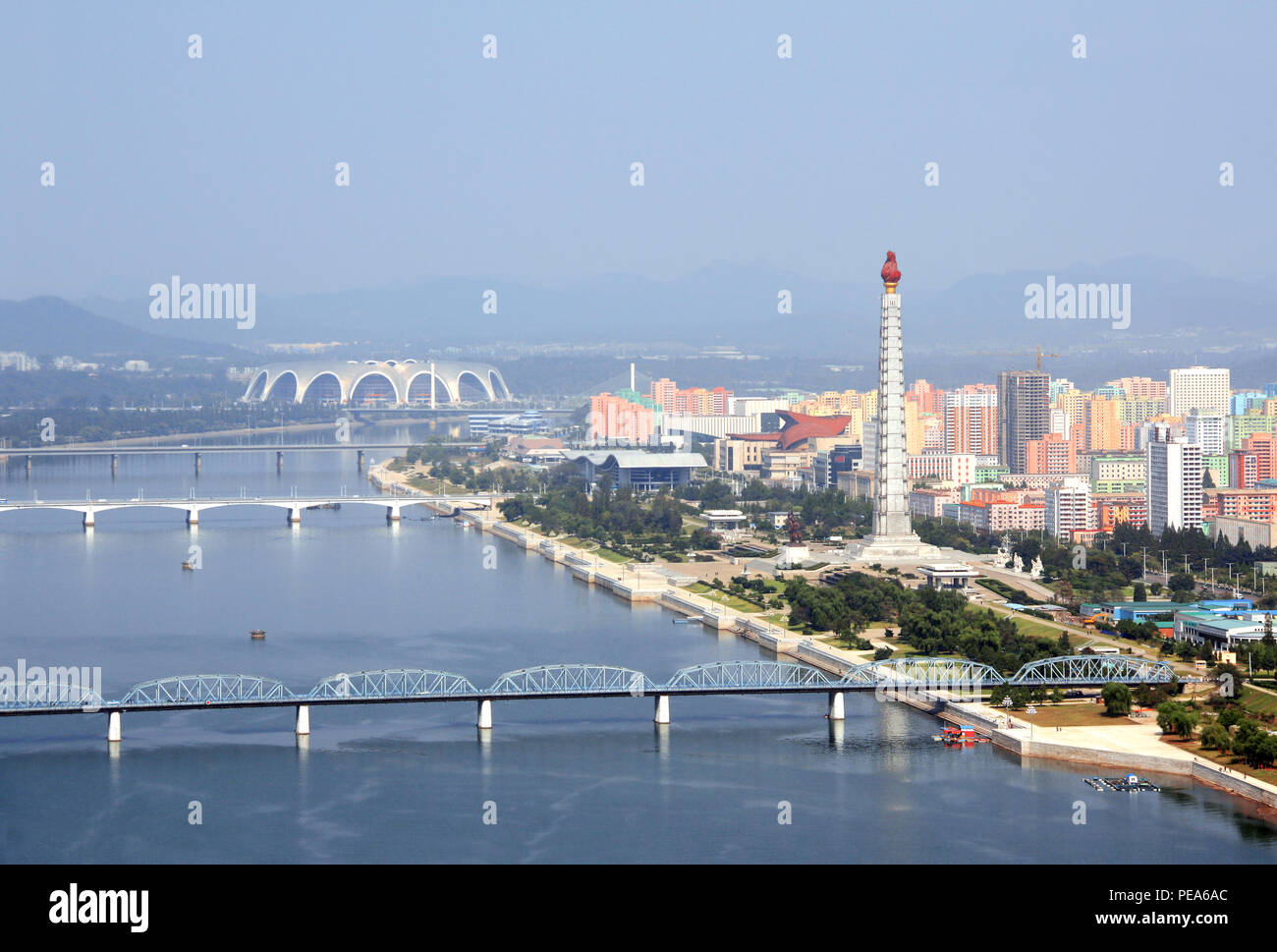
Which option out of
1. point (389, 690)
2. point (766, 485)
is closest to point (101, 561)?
point (389, 690)

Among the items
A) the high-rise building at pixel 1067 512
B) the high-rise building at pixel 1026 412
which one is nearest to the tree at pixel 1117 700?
the high-rise building at pixel 1067 512

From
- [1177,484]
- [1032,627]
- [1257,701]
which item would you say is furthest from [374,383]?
[1257,701]

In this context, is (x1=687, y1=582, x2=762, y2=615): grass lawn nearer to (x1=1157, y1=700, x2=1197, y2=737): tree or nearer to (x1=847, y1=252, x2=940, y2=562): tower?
(x1=847, y1=252, x2=940, y2=562): tower

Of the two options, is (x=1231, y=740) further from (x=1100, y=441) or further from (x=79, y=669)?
(x=1100, y=441)

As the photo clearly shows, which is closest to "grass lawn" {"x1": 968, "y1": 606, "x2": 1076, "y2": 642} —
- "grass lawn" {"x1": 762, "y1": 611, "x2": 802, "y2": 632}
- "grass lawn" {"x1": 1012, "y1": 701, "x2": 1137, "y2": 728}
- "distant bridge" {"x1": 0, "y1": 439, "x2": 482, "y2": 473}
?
"grass lawn" {"x1": 762, "y1": 611, "x2": 802, "y2": 632}

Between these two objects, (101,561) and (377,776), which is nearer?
(377,776)
